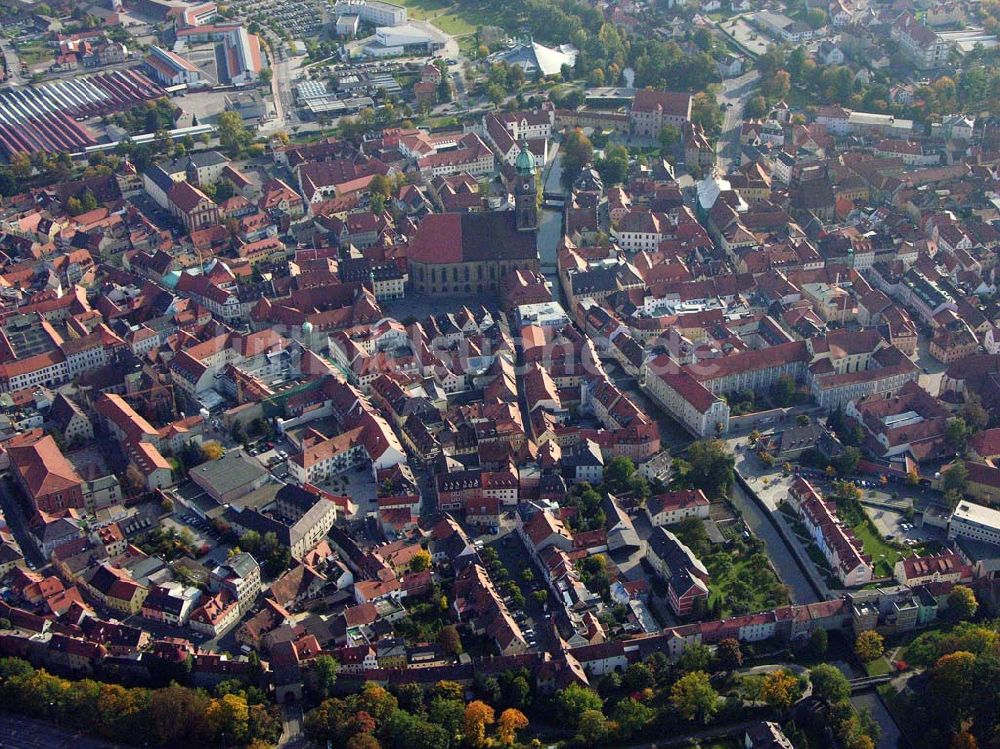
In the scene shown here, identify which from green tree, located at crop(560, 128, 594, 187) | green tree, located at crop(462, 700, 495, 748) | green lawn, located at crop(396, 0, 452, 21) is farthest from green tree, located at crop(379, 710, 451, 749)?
green lawn, located at crop(396, 0, 452, 21)

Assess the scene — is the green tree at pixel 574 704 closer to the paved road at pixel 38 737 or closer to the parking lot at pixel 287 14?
the paved road at pixel 38 737

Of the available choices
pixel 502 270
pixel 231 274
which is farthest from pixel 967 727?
pixel 231 274

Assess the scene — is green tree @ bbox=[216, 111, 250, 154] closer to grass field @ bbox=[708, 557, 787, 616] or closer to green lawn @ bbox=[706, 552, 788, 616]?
green lawn @ bbox=[706, 552, 788, 616]

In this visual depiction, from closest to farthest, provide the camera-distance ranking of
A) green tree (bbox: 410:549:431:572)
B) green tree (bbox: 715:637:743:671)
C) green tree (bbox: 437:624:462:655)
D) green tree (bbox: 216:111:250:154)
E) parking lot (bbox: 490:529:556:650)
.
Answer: green tree (bbox: 715:637:743:671) < green tree (bbox: 437:624:462:655) < parking lot (bbox: 490:529:556:650) < green tree (bbox: 410:549:431:572) < green tree (bbox: 216:111:250:154)

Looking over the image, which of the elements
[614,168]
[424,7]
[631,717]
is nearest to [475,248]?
[614,168]

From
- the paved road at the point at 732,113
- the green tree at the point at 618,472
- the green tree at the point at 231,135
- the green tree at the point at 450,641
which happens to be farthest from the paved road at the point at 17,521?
the paved road at the point at 732,113

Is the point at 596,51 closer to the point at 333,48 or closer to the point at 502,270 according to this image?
the point at 333,48
